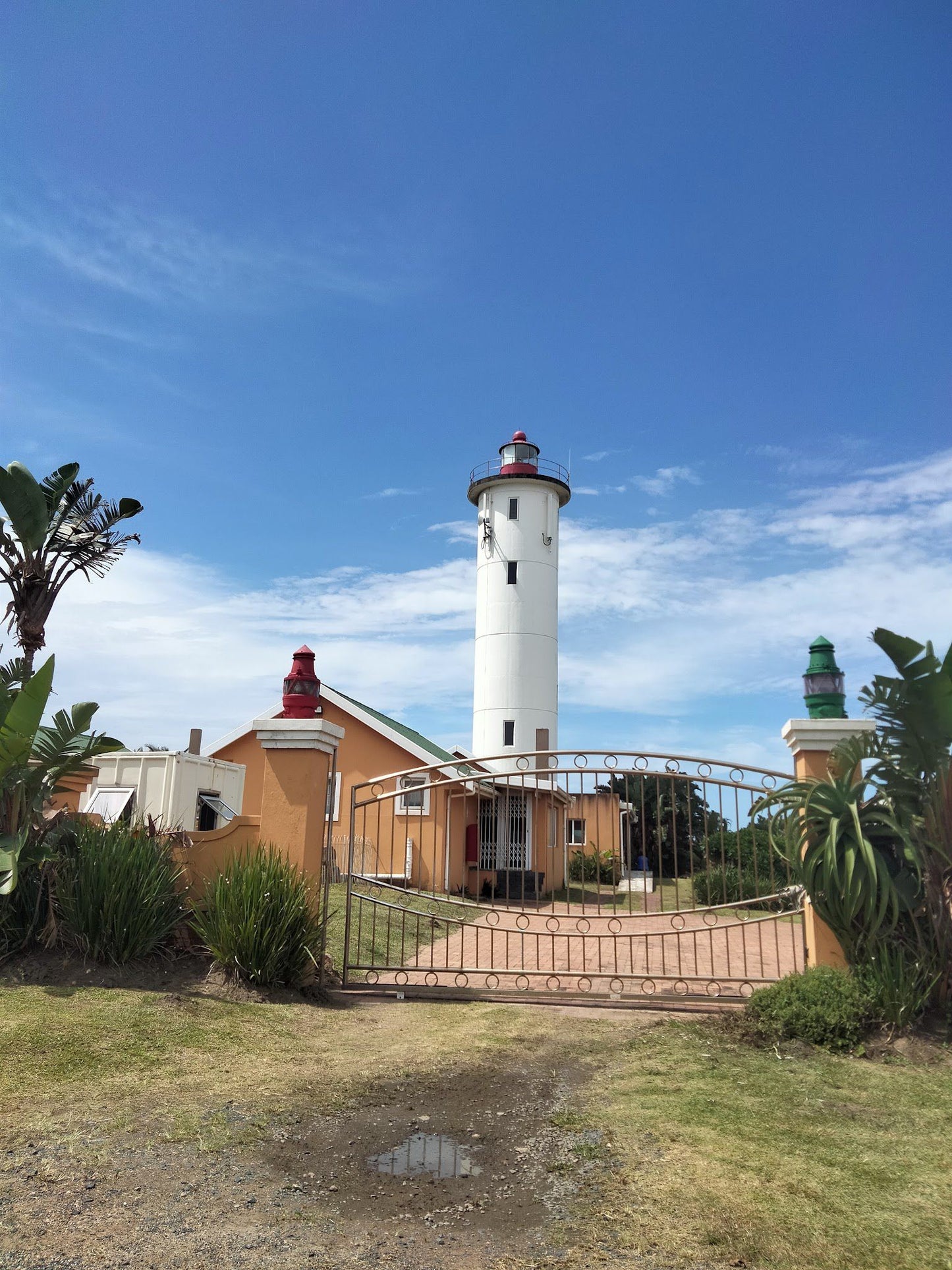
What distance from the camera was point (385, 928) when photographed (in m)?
13.1

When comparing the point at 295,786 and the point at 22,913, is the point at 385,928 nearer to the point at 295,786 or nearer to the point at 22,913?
the point at 295,786

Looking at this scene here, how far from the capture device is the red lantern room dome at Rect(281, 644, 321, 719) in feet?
29.7

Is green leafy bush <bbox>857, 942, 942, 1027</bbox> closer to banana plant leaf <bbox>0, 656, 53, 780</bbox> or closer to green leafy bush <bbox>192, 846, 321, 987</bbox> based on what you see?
green leafy bush <bbox>192, 846, 321, 987</bbox>

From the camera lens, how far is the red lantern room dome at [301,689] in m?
9.05

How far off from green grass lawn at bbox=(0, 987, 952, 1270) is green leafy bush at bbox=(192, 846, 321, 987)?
1.64ft

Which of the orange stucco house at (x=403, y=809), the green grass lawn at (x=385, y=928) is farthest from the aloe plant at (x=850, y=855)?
the orange stucco house at (x=403, y=809)

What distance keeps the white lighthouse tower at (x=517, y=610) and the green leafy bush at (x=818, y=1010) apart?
21.4 meters

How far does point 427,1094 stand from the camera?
18.5 feet

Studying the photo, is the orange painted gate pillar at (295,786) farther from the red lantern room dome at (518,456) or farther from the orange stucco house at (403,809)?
the red lantern room dome at (518,456)

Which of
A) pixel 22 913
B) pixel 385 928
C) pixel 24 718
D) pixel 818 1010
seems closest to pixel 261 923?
pixel 22 913

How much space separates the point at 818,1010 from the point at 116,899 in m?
5.64

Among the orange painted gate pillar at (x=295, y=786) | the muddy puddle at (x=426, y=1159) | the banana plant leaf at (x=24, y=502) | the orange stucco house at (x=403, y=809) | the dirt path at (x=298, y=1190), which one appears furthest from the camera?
the orange stucco house at (x=403, y=809)

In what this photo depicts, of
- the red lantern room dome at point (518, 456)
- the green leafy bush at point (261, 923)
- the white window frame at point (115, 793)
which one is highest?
the red lantern room dome at point (518, 456)

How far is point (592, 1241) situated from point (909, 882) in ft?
14.0
